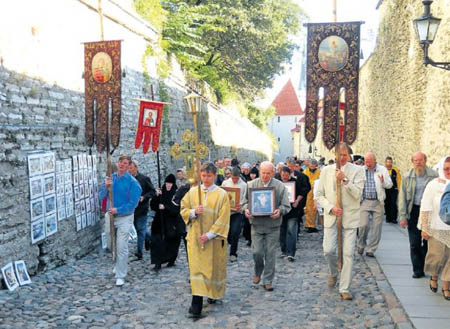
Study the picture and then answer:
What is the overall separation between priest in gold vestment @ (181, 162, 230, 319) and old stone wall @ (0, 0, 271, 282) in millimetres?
2872

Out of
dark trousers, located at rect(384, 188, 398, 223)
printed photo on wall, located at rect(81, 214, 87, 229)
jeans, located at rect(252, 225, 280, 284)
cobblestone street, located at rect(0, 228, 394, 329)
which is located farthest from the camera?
dark trousers, located at rect(384, 188, 398, 223)

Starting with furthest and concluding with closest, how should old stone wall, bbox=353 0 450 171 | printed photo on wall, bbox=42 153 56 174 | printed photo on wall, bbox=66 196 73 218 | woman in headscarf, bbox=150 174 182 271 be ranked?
old stone wall, bbox=353 0 450 171 < printed photo on wall, bbox=66 196 73 218 < woman in headscarf, bbox=150 174 182 271 < printed photo on wall, bbox=42 153 56 174

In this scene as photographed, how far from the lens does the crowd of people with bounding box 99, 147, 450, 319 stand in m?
5.96

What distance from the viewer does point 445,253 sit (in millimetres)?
6441

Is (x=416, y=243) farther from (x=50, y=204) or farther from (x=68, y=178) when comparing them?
(x=68, y=178)

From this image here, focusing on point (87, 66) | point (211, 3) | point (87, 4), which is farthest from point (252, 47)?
point (87, 66)

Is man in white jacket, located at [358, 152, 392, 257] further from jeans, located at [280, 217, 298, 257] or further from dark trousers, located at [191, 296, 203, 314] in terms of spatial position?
dark trousers, located at [191, 296, 203, 314]

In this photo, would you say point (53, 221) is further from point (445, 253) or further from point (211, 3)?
point (211, 3)

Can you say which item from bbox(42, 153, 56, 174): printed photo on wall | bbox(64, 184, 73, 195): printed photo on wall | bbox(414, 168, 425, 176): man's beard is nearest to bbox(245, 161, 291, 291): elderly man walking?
bbox(414, 168, 425, 176): man's beard

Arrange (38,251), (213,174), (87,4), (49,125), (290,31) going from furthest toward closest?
1. (290,31)
2. (87,4)
3. (49,125)
4. (38,251)
5. (213,174)

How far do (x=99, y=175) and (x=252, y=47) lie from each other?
18.3 m

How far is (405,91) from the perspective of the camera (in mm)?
15391

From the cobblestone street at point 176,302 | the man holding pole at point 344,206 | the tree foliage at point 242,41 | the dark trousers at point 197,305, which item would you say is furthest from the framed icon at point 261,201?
the tree foliage at point 242,41

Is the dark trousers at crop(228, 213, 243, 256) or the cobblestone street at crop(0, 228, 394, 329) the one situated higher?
the dark trousers at crop(228, 213, 243, 256)
